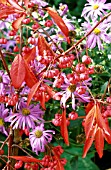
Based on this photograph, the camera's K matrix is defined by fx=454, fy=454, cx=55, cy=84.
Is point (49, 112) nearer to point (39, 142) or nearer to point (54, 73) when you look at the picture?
point (39, 142)

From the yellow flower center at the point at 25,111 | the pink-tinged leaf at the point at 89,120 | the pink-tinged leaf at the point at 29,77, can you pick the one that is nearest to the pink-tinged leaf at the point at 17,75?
the pink-tinged leaf at the point at 29,77

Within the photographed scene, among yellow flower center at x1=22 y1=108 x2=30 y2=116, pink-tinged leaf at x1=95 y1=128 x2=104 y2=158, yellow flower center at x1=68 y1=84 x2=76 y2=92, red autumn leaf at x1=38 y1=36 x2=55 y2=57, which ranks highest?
red autumn leaf at x1=38 y1=36 x2=55 y2=57

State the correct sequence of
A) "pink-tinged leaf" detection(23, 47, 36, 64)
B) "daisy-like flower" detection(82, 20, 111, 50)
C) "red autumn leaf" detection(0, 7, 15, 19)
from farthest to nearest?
"daisy-like flower" detection(82, 20, 111, 50) → "pink-tinged leaf" detection(23, 47, 36, 64) → "red autumn leaf" detection(0, 7, 15, 19)

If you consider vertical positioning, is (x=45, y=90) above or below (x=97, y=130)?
above

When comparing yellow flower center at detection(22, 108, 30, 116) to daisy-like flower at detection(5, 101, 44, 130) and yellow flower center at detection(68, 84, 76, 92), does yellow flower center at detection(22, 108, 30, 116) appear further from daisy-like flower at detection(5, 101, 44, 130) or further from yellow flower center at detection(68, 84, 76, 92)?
yellow flower center at detection(68, 84, 76, 92)

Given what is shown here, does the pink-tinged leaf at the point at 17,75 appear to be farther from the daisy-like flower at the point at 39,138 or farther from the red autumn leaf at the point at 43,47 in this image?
the daisy-like flower at the point at 39,138

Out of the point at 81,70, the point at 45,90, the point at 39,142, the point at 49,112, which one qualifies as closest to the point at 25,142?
the point at 39,142

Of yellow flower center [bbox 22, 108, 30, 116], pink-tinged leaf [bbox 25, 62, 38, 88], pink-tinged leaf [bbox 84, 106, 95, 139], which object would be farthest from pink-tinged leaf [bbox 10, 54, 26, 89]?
yellow flower center [bbox 22, 108, 30, 116]

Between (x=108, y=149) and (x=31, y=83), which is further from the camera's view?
(x=108, y=149)
